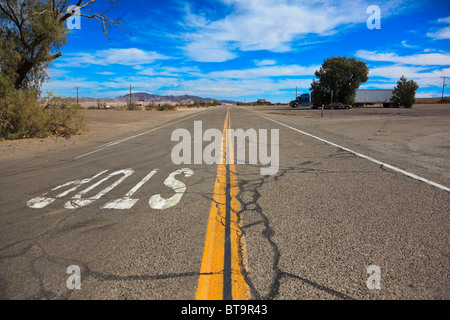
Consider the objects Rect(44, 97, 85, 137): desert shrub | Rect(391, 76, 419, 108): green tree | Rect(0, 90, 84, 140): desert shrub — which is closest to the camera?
Rect(0, 90, 84, 140): desert shrub

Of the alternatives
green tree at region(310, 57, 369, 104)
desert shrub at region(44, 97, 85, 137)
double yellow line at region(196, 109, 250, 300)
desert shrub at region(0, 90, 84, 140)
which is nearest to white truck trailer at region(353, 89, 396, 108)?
green tree at region(310, 57, 369, 104)

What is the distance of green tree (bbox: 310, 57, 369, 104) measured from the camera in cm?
6341

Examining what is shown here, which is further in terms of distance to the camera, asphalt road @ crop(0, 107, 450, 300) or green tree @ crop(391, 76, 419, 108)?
green tree @ crop(391, 76, 419, 108)

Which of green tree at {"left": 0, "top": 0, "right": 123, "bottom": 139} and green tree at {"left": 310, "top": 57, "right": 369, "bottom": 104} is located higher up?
green tree at {"left": 310, "top": 57, "right": 369, "bottom": 104}

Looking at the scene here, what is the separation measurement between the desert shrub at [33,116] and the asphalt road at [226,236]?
8016mm

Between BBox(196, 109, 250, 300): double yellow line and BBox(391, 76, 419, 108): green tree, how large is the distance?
69.5 metres

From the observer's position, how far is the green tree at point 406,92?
60306 mm

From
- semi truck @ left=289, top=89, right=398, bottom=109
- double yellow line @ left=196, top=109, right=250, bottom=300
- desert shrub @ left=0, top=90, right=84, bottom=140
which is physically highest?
semi truck @ left=289, top=89, right=398, bottom=109

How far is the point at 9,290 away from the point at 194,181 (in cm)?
374

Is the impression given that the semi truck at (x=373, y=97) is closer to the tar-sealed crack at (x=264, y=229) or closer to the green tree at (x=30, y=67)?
the green tree at (x=30, y=67)

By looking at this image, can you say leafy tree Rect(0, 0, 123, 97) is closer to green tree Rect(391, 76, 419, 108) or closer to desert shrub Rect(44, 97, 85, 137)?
desert shrub Rect(44, 97, 85, 137)

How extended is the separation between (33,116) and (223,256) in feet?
45.7

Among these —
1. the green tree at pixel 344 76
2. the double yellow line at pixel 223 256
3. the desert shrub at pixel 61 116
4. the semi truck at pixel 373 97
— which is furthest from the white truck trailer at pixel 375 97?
the double yellow line at pixel 223 256

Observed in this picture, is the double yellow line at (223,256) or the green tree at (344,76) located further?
the green tree at (344,76)
